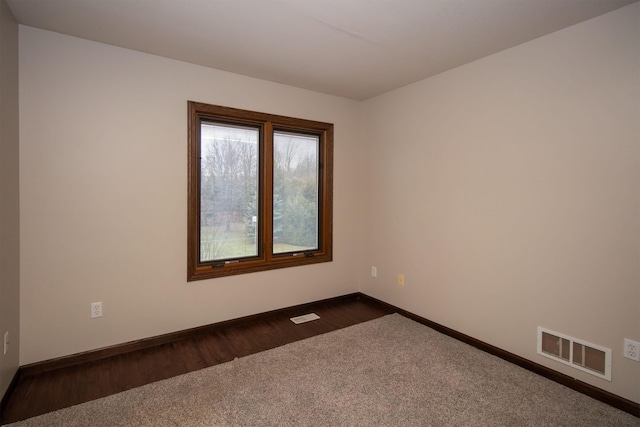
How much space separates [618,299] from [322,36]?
2695mm

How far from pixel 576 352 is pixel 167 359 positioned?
3.07m

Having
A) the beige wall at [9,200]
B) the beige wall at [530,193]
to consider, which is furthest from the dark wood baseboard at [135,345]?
the beige wall at [530,193]

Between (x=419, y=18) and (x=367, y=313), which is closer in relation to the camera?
(x=419, y=18)

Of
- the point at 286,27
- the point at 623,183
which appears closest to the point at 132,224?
the point at 286,27

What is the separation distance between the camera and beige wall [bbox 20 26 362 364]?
2.36m

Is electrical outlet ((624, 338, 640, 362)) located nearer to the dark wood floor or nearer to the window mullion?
the dark wood floor

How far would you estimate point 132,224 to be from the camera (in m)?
2.72

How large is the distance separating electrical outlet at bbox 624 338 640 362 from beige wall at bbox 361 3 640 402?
0.03m

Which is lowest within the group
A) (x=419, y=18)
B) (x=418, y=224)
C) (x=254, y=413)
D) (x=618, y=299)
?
(x=254, y=413)

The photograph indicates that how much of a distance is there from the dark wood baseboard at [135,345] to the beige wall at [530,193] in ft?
5.01

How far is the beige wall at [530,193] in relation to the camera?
6.65 ft

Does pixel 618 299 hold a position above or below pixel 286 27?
below

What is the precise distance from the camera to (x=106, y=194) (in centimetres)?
260

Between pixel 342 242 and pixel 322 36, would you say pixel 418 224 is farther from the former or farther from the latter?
pixel 322 36
